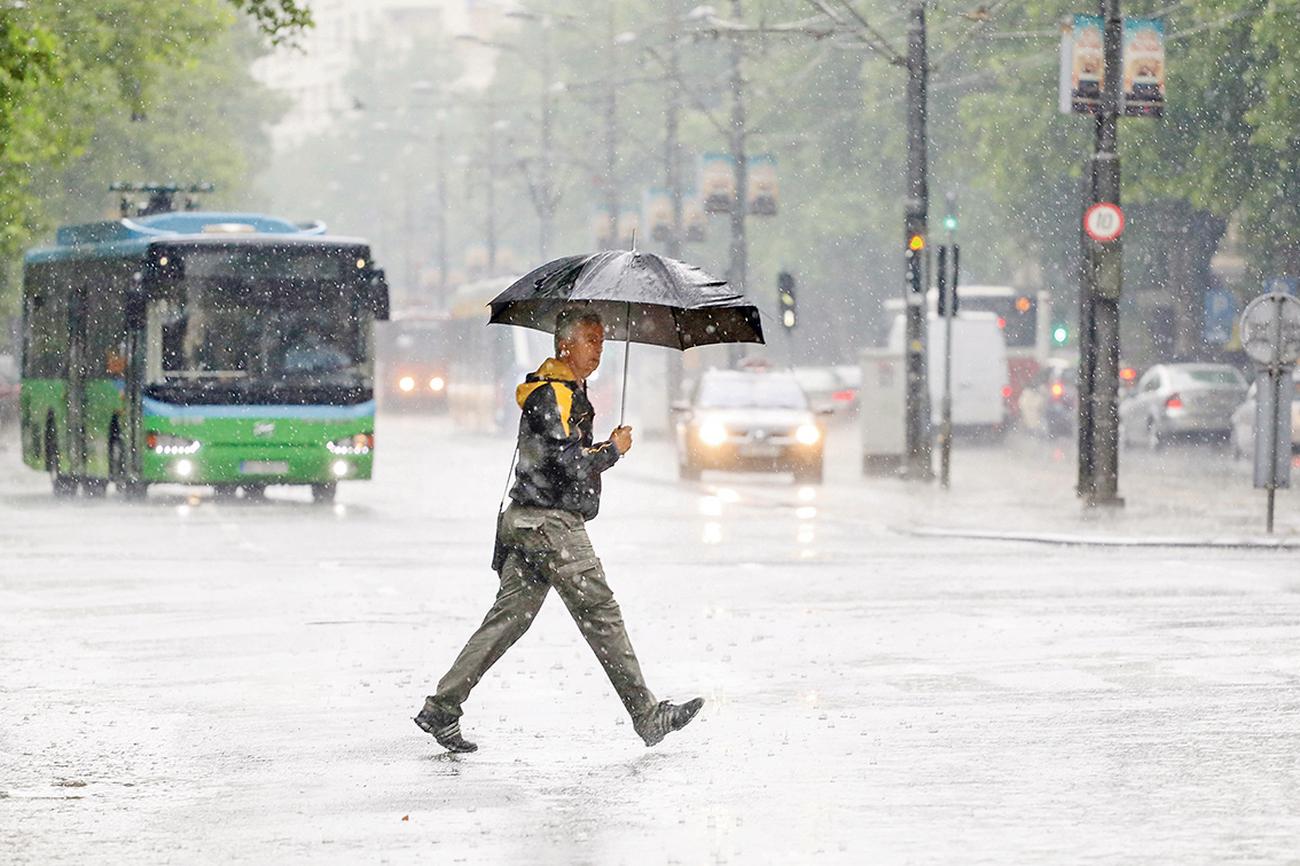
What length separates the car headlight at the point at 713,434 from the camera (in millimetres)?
35219

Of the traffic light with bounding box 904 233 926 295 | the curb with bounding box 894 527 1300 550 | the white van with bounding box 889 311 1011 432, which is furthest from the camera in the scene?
the white van with bounding box 889 311 1011 432

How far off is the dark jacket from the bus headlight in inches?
967

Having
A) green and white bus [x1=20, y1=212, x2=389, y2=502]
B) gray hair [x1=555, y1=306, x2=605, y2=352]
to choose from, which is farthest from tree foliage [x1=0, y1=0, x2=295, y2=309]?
gray hair [x1=555, y1=306, x2=605, y2=352]

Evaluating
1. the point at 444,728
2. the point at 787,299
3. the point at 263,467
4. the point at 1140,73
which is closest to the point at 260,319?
the point at 263,467

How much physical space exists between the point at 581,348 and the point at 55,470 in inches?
906

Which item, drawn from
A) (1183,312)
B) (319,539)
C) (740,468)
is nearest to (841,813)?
(319,539)

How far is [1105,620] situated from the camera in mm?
16297

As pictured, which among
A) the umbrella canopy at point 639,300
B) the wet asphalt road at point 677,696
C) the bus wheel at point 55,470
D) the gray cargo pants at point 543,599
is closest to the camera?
the wet asphalt road at point 677,696

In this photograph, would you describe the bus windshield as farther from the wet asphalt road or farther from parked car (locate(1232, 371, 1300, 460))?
parked car (locate(1232, 371, 1300, 460))

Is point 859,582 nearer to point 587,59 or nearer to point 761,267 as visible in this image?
point 761,267

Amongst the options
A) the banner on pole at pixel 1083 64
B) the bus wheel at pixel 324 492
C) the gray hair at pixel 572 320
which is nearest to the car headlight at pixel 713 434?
the bus wheel at pixel 324 492

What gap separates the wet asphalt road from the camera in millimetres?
8969

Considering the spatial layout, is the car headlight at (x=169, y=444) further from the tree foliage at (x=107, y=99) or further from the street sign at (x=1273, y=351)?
the street sign at (x=1273, y=351)

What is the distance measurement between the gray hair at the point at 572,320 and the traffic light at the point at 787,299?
26.2 metres
